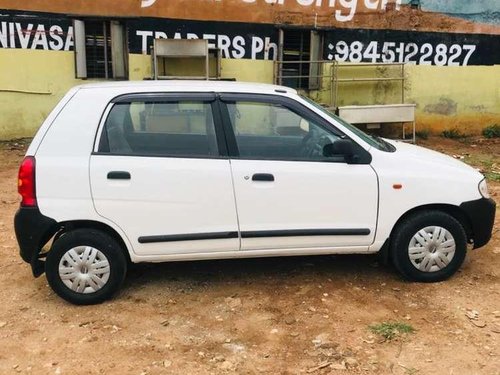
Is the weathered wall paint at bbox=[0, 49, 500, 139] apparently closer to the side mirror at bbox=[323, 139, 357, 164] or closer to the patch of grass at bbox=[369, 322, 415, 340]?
the side mirror at bbox=[323, 139, 357, 164]

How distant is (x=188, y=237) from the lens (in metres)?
3.94

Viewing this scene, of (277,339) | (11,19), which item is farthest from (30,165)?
(11,19)

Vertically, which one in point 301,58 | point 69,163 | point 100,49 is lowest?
point 69,163

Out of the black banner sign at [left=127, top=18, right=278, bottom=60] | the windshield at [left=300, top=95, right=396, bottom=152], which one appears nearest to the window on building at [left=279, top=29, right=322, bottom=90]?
the black banner sign at [left=127, top=18, right=278, bottom=60]

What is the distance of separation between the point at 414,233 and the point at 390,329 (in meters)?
0.86

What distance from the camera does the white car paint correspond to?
12.5 ft

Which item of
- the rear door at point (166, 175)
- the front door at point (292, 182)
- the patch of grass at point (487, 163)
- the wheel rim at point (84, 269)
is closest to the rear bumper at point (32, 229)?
the wheel rim at point (84, 269)

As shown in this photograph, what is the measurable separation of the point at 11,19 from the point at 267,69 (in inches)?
189

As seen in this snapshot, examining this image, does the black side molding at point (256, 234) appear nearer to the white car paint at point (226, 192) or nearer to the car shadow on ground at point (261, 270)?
Result: the white car paint at point (226, 192)

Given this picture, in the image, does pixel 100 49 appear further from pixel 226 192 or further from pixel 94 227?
pixel 226 192

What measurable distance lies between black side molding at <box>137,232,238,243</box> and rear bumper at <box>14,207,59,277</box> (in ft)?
2.12

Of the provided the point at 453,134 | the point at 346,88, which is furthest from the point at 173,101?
the point at 453,134

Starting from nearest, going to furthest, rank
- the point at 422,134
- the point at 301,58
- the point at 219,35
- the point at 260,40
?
the point at 219,35
the point at 260,40
the point at 301,58
the point at 422,134

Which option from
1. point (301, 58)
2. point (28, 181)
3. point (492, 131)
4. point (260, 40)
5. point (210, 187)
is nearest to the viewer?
point (28, 181)
